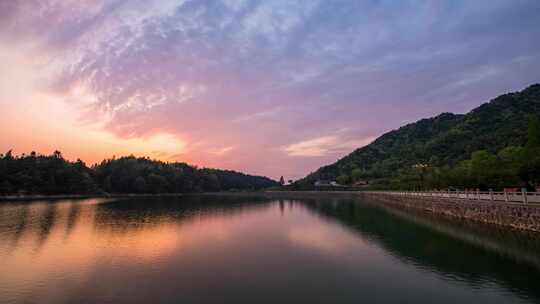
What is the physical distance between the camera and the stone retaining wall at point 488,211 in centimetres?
2472

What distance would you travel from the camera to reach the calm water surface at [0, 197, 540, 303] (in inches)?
545

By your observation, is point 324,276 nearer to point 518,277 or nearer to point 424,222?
point 518,277

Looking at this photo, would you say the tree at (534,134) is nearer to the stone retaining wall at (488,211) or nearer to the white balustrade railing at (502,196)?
the white balustrade railing at (502,196)

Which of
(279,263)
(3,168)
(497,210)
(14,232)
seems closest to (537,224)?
(497,210)

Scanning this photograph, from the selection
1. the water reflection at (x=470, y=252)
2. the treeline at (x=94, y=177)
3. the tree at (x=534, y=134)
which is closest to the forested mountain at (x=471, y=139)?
the tree at (x=534, y=134)

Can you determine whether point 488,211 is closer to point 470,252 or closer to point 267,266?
point 470,252

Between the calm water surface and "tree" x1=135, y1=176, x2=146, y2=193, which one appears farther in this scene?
"tree" x1=135, y1=176, x2=146, y2=193

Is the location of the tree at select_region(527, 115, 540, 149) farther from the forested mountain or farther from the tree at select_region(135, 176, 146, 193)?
the tree at select_region(135, 176, 146, 193)

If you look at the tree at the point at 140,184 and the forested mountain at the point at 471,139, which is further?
the tree at the point at 140,184

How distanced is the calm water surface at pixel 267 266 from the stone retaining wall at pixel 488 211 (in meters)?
2.13

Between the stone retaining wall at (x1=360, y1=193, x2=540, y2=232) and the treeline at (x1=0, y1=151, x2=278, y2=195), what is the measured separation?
10072 cm

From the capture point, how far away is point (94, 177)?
421 feet

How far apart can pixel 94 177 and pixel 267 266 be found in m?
129

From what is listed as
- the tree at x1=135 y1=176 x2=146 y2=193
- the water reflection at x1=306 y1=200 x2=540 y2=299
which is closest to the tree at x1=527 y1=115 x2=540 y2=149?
the water reflection at x1=306 y1=200 x2=540 y2=299
